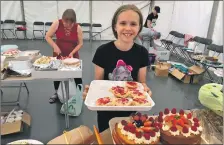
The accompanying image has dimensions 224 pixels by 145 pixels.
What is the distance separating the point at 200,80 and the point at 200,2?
244 cm

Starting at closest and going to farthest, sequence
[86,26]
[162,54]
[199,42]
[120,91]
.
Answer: [120,91]
[199,42]
[162,54]
[86,26]

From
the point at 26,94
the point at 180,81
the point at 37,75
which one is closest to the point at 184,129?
the point at 37,75

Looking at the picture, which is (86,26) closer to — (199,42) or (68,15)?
(199,42)

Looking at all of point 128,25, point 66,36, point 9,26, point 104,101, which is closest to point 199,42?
point 66,36

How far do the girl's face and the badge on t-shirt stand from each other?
191mm

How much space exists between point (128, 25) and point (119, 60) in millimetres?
244

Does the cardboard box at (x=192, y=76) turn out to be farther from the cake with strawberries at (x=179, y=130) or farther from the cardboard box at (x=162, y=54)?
the cake with strawberries at (x=179, y=130)

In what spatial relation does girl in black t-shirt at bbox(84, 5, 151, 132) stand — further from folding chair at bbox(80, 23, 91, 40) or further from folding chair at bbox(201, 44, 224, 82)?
folding chair at bbox(80, 23, 91, 40)

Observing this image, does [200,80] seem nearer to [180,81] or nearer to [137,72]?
[180,81]

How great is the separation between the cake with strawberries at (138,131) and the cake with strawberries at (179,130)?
0.03 metres

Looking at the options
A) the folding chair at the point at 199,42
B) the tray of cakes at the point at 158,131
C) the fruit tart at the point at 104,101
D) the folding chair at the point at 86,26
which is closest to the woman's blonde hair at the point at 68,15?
the fruit tart at the point at 104,101

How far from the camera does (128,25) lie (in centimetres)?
102

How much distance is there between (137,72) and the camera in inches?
49.8

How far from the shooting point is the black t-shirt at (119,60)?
1.20m
